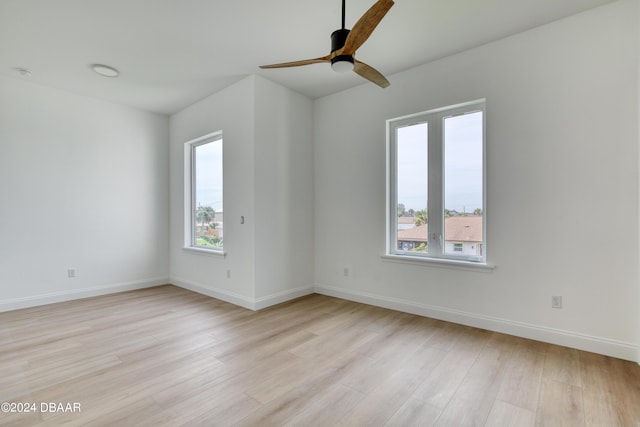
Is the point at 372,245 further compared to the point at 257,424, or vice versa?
the point at 372,245

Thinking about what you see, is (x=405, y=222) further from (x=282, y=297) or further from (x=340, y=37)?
(x=340, y=37)

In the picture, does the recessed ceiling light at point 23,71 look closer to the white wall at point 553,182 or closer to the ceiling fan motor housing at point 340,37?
the ceiling fan motor housing at point 340,37

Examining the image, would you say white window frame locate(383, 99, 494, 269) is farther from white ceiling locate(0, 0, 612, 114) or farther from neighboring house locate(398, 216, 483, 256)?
white ceiling locate(0, 0, 612, 114)

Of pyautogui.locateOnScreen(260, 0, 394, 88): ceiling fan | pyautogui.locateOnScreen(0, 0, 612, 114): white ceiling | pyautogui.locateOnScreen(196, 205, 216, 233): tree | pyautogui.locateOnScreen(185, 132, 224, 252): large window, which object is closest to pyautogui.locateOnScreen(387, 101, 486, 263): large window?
pyautogui.locateOnScreen(0, 0, 612, 114): white ceiling

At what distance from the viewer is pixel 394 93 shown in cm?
366

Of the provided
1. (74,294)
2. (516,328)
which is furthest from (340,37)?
(74,294)

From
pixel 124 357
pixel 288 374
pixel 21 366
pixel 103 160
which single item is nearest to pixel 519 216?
pixel 288 374

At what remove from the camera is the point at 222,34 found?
2865 millimetres

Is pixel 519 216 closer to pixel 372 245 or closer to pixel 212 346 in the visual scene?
pixel 372 245

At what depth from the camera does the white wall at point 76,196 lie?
3.75 m

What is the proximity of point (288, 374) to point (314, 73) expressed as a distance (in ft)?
10.4

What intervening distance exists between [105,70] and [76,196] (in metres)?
1.82

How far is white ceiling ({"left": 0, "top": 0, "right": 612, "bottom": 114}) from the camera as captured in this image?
2.47 metres

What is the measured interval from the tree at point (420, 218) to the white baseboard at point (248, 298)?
1783 mm
